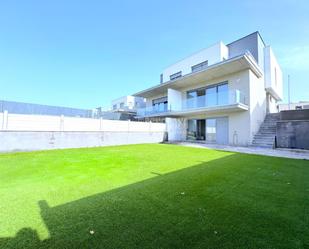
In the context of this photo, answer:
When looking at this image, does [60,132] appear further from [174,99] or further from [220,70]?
[220,70]

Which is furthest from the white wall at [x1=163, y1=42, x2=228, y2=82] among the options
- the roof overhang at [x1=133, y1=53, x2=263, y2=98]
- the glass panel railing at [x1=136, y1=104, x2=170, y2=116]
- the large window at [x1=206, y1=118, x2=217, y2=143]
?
the large window at [x1=206, y1=118, x2=217, y2=143]

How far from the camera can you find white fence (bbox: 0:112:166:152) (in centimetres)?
920

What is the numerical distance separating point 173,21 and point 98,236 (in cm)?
1457

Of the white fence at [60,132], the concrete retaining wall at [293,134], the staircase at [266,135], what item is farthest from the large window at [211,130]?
the white fence at [60,132]

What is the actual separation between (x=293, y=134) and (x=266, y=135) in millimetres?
1977

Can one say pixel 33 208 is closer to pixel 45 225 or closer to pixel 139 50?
pixel 45 225

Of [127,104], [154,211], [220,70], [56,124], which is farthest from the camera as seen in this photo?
[127,104]

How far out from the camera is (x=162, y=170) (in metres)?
5.69

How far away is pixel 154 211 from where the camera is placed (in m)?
2.76

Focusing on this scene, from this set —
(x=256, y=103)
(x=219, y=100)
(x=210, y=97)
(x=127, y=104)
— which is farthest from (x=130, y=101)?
(x=256, y=103)

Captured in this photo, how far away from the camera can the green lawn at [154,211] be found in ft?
6.63

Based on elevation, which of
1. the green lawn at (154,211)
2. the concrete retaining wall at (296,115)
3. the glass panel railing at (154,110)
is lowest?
the green lawn at (154,211)

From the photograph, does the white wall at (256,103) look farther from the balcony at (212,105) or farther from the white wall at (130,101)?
the white wall at (130,101)

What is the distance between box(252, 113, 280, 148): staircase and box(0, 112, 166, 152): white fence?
30.8ft
